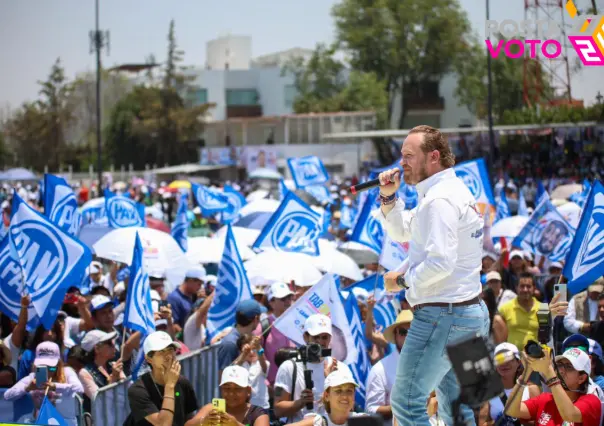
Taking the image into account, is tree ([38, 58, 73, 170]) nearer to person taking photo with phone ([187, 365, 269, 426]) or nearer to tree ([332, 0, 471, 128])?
tree ([332, 0, 471, 128])

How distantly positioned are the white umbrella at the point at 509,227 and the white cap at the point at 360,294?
16.8 ft

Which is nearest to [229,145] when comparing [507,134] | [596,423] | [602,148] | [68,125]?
[68,125]

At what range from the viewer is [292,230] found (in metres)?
13.8

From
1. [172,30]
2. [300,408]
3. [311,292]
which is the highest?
[172,30]

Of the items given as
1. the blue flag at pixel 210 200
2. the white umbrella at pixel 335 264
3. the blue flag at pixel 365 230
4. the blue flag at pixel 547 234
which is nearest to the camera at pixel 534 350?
the white umbrella at pixel 335 264

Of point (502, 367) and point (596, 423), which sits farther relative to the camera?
point (502, 367)

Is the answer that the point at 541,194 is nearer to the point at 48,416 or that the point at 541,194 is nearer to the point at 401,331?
the point at 401,331

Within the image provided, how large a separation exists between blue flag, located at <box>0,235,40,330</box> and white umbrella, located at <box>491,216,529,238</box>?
8.19m

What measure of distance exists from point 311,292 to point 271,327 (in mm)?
522

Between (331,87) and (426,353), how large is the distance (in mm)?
72488

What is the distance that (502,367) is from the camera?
780cm

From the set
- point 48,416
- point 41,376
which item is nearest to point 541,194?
point 41,376

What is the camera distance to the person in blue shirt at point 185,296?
448 inches

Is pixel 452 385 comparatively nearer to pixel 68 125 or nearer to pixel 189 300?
pixel 189 300
